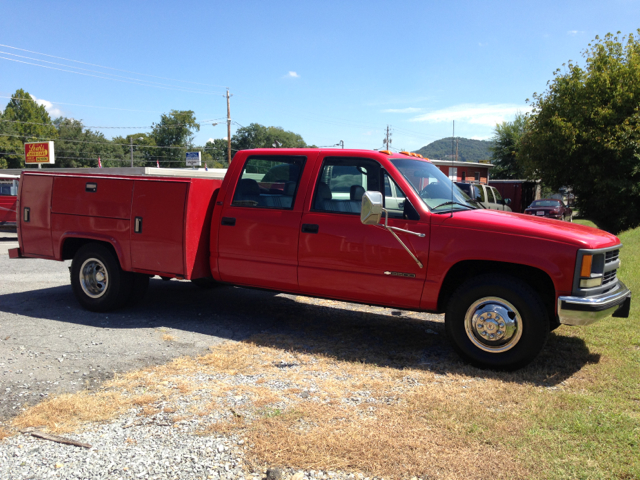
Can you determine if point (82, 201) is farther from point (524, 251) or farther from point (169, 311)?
point (524, 251)

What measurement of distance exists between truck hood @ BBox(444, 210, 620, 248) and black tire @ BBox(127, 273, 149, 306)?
3917mm

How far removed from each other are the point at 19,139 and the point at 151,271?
327 ft

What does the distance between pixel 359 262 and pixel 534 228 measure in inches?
63.8

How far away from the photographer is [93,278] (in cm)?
662

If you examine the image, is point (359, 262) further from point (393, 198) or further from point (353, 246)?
point (393, 198)

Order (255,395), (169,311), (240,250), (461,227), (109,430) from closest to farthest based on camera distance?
(109,430)
(255,395)
(461,227)
(240,250)
(169,311)

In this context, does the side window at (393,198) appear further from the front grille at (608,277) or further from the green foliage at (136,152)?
the green foliage at (136,152)

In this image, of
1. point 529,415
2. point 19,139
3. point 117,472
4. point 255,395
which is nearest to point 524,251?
point 529,415

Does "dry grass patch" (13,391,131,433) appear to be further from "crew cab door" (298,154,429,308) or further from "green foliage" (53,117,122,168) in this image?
"green foliage" (53,117,122,168)

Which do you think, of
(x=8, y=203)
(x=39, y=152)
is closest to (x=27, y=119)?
(x=39, y=152)

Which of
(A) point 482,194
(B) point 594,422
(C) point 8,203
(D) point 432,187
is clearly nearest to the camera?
(B) point 594,422

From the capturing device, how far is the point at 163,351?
5.29m

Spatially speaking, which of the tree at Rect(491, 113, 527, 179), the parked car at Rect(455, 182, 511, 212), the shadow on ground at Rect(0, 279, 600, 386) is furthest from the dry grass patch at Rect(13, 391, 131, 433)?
the tree at Rect(491, 113, 527, 179)

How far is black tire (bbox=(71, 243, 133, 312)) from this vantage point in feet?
21.1
